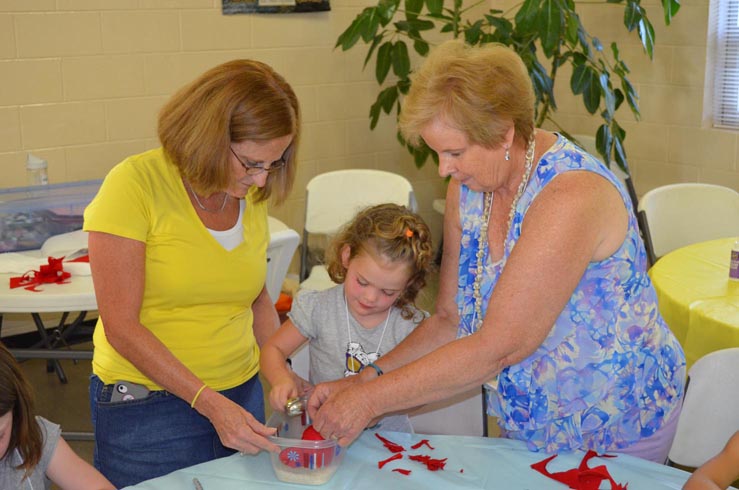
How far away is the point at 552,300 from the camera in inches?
66.5

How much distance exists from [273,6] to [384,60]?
701 mm

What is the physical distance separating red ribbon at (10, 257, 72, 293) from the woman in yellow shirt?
120 centimetres

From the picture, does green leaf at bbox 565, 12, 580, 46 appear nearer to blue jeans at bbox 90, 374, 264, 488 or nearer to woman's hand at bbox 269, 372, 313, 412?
woman's hand at bbox 269, 372, 313, 412

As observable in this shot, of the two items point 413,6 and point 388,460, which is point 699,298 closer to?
point 388,460

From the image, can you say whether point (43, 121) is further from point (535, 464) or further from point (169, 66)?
point (535, 464)

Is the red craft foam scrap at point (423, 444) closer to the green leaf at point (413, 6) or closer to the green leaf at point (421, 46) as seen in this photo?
the green leaf at point (413, 6)

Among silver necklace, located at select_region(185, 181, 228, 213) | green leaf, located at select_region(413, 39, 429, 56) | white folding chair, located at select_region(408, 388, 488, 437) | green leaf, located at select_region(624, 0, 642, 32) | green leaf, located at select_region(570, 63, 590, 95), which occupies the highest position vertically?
green leaf, located at select_region(624, 0, 642, 32)

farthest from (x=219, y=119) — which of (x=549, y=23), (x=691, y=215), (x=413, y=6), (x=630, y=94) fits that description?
(x=630, y=94)

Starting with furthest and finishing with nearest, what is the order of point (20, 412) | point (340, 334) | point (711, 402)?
point (340, 334) → point (711, 402) → point (20, 412)

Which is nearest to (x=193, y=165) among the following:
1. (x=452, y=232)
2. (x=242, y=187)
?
(x=242, y=187)

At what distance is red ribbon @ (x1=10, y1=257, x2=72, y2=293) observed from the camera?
3.14m

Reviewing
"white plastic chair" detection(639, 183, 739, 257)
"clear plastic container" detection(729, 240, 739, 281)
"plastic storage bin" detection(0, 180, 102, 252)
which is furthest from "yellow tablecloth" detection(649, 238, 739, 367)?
"plastic storage bin" detection(0, 180, 102, 252)

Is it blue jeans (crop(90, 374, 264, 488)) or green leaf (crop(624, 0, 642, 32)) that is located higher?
green leaf (crop(624, 0, 642, 32))

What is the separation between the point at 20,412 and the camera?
171 centimetres
